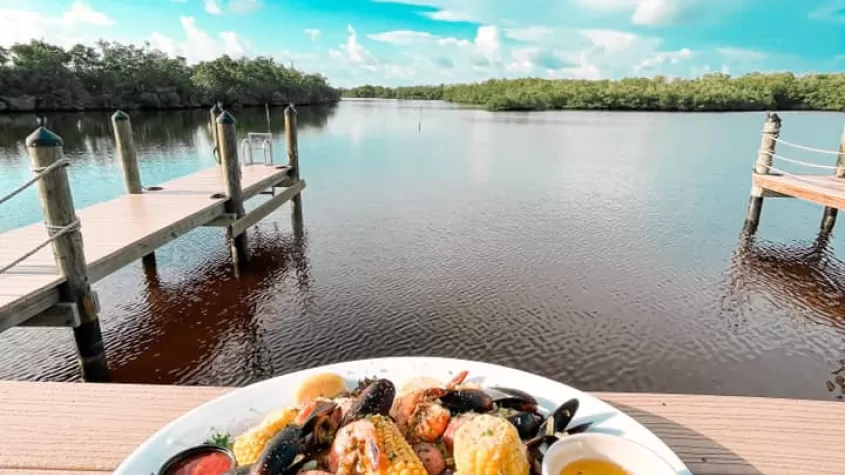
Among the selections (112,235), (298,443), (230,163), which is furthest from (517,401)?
(230,163)

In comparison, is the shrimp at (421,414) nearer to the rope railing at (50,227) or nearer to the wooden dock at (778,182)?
the rope railing at (50,227)

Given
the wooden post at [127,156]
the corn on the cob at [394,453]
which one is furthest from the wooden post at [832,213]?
the wooden post at [127,156]

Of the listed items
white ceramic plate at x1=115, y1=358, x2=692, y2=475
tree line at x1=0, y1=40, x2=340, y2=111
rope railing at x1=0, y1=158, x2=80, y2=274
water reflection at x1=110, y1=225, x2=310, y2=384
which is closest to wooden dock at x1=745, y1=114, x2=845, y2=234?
water reflection at x1=110, y1=225, x2=310, y2=384

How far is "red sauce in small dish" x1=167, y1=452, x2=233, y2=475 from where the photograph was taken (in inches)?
55.6

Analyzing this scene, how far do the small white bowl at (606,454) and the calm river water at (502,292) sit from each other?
5430 mm

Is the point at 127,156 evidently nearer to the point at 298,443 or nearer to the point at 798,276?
the point at 298,443

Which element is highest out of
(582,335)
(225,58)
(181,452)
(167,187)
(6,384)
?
(225,58)

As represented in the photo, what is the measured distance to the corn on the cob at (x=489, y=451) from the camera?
1.25 metres

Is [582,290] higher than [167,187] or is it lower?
lower

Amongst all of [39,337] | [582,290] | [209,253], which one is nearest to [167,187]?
[209,253]

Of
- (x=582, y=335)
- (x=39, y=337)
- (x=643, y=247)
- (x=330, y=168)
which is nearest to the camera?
(x=39, y=337)

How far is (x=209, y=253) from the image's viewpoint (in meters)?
10.5

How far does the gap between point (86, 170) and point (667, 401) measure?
2287 centimetres

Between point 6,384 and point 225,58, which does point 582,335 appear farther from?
point 225,58
